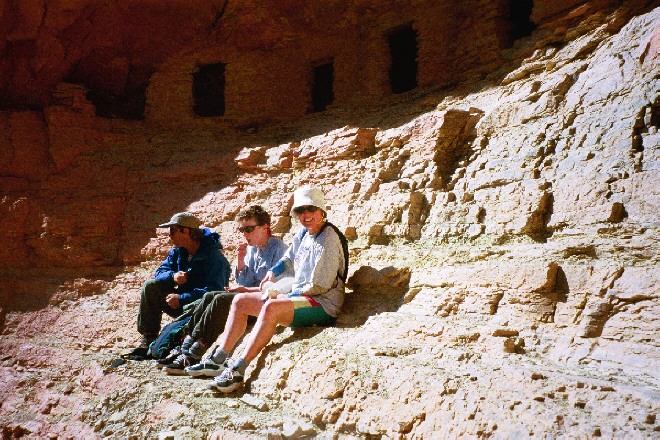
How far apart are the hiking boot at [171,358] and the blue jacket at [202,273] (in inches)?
19.5

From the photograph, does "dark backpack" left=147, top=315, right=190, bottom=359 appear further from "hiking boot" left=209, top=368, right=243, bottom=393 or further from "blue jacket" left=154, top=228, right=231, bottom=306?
"hiking boot" left=209, top=368, right=243, bottom=393

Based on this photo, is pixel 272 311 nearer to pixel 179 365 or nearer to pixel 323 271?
pixel 323 271

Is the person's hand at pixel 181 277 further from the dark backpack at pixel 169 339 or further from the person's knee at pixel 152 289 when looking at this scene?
the dark backpack at pixel 169 339

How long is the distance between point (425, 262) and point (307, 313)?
1069 millimetres

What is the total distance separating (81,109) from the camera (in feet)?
28.2

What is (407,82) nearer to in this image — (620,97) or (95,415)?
(620,97)

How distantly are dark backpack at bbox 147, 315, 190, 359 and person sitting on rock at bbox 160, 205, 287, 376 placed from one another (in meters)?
0.09

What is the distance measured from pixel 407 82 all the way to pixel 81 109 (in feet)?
17.5

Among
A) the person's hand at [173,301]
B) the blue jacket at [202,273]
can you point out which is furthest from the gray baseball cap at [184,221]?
the person's hand at [173,301]

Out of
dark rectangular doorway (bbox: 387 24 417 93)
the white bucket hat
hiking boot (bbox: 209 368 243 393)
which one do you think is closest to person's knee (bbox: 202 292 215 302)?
hiking boot (bbox: 209 368 243 393)

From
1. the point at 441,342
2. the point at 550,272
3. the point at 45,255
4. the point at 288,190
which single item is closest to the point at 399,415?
the point at 441,342

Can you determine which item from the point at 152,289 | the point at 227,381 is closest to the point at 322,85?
the point at 152,289

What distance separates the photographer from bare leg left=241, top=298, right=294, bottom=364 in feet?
12.1

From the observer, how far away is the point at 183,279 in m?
4.80
